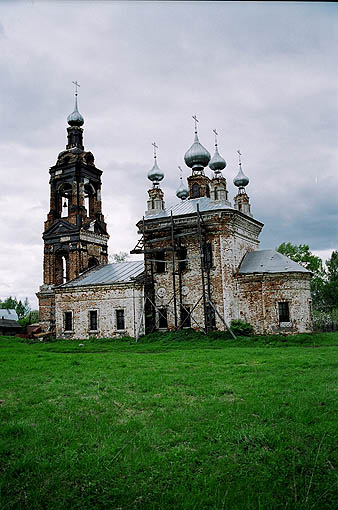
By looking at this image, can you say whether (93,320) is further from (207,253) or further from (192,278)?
(207,253)

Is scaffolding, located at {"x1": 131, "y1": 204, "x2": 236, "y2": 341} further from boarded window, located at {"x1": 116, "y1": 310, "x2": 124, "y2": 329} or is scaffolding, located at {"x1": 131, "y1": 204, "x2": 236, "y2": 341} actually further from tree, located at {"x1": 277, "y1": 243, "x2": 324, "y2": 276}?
tree, located at {"x1": 277, "y1": 243, "x2": 324, "y2": 276}

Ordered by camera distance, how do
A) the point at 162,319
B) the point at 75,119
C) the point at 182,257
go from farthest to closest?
the point at 75,119 < the point at 162,319 < the point at 182,257

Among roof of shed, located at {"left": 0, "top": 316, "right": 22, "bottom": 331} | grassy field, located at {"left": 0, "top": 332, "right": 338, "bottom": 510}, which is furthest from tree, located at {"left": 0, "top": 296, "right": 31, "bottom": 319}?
grassy field, located at {"left": 0, "top": 332, "right": 338, "bottom": 510}

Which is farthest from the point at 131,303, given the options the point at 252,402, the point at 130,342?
the point at 252,402

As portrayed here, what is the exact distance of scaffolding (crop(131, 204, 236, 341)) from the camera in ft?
75.0

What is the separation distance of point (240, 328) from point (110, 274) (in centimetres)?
981

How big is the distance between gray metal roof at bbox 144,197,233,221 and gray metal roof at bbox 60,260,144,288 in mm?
3662

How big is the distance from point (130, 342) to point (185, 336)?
2.96 m

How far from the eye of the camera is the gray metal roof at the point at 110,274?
2633 cm

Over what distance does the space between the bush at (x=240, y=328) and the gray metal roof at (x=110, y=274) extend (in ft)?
21.2

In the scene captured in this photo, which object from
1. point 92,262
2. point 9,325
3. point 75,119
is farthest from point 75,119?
point 9,325

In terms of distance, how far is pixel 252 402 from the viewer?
7.49 m

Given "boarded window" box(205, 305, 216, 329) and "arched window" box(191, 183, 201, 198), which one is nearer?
"boarded window" box(205, 305, 216, 329)

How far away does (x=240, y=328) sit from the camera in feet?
71.9
